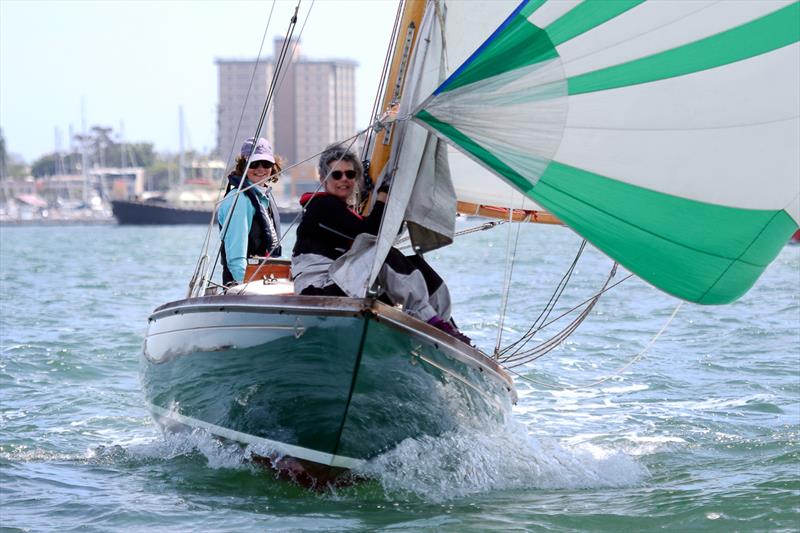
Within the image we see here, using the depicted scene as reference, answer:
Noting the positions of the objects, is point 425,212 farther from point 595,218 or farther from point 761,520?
point 761,520

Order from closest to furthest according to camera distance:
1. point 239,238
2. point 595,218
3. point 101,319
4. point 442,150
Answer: point 595,218 → point 442,150 → point 239,238 → point 101,319

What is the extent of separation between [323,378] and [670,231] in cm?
166

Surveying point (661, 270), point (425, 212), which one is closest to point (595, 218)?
point (661, 270)

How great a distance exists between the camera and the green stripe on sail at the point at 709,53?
5637 mm

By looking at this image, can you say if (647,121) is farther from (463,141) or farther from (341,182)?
(341,182)

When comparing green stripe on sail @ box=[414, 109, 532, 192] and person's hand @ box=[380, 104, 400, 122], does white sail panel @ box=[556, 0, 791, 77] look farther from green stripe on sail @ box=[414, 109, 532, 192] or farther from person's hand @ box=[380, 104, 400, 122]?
person's hand @ box=[380, 104, 400, 122]

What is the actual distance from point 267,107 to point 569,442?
110 inches

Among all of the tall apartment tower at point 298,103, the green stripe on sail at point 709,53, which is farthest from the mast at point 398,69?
the tall apartment tower at point 298,103

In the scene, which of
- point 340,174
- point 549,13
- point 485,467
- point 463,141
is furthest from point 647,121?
point 485,467

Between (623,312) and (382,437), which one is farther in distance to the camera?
(623,312)

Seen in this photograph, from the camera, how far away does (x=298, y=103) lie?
133m

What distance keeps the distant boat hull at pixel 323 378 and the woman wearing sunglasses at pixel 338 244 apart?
0.25 m

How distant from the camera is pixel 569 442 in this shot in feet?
27.1

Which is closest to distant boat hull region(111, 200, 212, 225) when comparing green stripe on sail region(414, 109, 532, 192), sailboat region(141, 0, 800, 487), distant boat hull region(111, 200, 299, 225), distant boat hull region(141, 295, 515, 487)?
distant boat hull region(111, 200, 299, 225)
